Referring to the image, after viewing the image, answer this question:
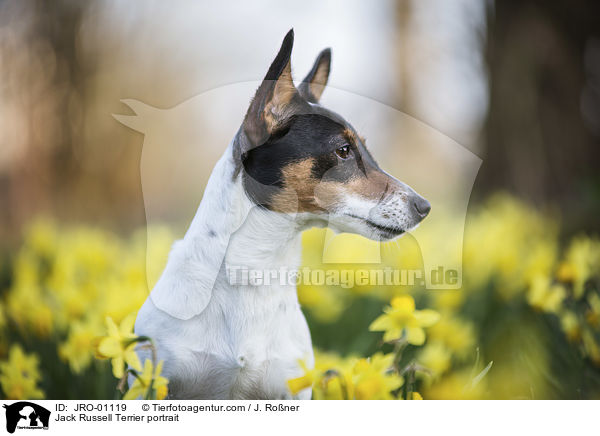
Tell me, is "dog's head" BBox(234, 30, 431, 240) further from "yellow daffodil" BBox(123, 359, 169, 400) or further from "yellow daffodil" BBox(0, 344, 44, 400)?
"yellow daffodil" BBox(0, 344, 44, 400)

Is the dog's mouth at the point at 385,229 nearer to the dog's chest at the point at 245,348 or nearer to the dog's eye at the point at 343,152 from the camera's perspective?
the dog's eye at the point at 343,152

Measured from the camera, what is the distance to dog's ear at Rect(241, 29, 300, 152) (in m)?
1.04

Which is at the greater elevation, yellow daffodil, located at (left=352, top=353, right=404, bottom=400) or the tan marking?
the tan marking

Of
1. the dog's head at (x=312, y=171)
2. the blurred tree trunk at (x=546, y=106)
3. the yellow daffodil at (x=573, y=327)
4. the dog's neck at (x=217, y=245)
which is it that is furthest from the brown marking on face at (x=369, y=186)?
the blurred tree trunk at (x=546, y=106)

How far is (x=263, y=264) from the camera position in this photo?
1157 mm

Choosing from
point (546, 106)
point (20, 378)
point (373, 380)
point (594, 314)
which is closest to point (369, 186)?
point (373, 380)

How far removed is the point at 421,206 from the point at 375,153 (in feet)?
0.76

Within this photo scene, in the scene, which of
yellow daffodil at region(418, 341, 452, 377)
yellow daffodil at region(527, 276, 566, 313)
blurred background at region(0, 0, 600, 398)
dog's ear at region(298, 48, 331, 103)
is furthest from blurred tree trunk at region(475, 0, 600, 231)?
dog's ear at region(298, 48, 331, 103)

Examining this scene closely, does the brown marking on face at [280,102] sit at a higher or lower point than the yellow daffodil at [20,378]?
higher

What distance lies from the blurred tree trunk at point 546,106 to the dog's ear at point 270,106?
98cm

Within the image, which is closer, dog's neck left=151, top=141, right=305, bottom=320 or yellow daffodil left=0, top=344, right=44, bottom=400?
dog's neck left=151, top=141, right=305, bottom=320

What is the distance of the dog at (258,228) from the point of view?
42.9 inches

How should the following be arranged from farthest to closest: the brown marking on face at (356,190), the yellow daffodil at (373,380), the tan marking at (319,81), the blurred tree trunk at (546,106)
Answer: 1. the blurred tree trunk at (546,106)
2. the tan marking at (319,81)
3. the brown marking on face at (356,190)
4. the yellow daffodil at (373,380)
